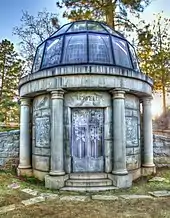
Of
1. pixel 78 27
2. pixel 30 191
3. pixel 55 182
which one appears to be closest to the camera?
pixel 30 191

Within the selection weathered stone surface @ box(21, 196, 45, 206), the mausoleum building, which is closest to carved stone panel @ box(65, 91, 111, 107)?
the mausoleum building

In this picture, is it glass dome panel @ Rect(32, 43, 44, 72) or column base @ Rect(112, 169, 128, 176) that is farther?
glass dome panel @ Rect(32, 43, 44, 72)

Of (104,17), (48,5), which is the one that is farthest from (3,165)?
(48,5)

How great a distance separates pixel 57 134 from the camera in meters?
7.06

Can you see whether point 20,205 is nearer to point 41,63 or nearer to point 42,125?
point 42,125

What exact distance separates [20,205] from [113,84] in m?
4.18

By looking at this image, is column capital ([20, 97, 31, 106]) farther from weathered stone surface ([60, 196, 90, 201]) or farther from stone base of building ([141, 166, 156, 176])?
stone base of building ([141, 166, 156, 176])

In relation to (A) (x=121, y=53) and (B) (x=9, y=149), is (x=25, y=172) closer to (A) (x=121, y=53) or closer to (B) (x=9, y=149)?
(B) (x=9, y=149)

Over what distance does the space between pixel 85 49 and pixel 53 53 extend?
120 centimetres

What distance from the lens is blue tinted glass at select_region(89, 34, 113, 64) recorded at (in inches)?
314

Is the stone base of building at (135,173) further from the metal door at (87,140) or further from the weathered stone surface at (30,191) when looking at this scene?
the weathered stone surface at (30,191)

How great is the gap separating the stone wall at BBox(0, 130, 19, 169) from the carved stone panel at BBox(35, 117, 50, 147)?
197 cm

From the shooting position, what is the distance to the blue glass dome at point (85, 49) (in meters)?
7.98

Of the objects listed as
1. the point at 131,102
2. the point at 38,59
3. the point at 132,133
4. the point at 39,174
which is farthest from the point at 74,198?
the point at 38,59
